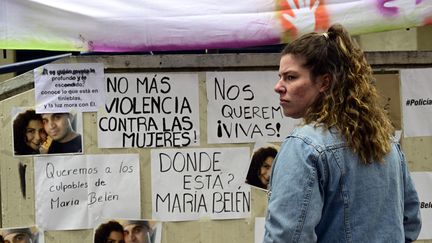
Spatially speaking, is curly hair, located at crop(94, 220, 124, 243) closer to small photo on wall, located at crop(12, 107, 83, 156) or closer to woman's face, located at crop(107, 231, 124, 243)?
woman's face, located at crop(107, 231, 124, 243)

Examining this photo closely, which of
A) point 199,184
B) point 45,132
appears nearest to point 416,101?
point 199,184

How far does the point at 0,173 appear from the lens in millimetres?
3562

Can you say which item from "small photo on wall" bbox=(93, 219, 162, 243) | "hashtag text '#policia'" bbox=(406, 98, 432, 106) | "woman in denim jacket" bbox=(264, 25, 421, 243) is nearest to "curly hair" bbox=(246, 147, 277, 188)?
"small photo on wall" bbox=(93, 219, 162, 243)

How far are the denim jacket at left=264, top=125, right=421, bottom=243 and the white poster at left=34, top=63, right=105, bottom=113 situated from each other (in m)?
2.03

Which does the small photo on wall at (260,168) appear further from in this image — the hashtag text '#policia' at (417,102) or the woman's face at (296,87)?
the woman's face at (296,87)

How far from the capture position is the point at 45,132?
3.58 m

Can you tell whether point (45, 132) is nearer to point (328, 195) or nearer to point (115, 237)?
point (115, 237)

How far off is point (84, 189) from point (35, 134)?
444mm

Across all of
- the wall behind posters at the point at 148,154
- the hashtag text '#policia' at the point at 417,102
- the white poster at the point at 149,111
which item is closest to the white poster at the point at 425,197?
the hashtag text '#policia' at the point at 417,102

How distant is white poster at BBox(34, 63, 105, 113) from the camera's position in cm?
357

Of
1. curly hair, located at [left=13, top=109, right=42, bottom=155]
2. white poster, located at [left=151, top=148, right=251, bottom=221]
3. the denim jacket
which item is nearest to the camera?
the denim jacket

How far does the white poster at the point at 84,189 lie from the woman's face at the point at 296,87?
1.90m

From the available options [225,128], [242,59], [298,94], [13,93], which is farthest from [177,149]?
[298,94]

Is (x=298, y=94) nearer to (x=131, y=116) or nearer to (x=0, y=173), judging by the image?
(x=131, y=116)
